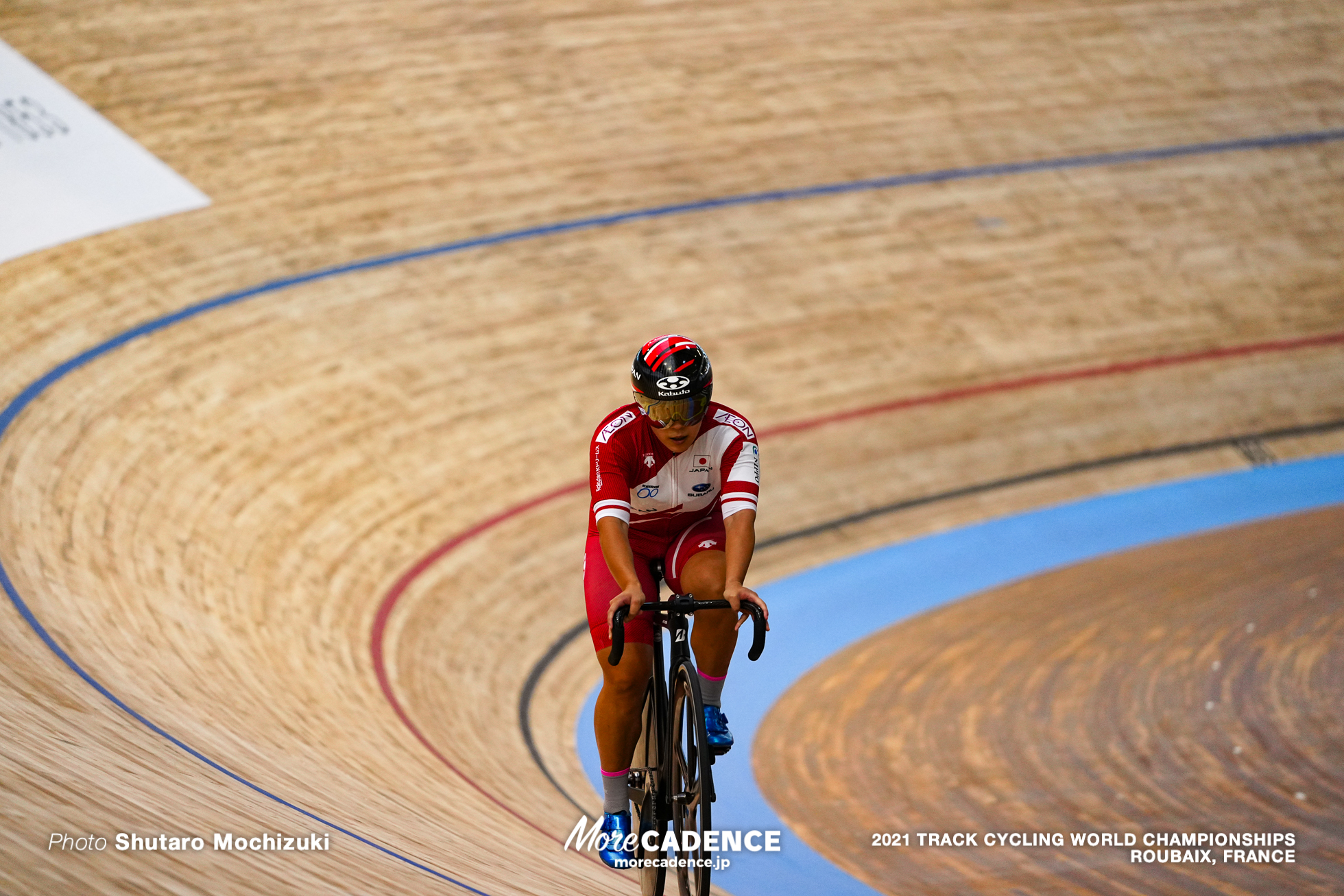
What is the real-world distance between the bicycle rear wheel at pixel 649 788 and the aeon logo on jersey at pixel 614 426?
521 mm

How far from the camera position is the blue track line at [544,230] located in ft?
10.8

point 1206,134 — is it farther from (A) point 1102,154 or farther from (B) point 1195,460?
(B) point 1195,460

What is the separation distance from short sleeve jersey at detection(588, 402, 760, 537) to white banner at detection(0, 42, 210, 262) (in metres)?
3.82

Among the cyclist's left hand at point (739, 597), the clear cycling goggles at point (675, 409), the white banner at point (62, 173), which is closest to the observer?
the cyclist's left hand at point (739, 597)

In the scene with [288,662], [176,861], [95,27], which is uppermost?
[95,27]

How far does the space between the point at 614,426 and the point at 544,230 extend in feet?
12.6

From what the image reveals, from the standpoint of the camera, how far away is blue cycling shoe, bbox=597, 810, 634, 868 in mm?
2748

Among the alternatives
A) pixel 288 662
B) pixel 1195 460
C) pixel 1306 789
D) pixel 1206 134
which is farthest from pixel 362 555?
pixel 1206 134

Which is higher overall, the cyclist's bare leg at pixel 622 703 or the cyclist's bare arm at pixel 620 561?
the cyclist's bare arm at pixel 620 561

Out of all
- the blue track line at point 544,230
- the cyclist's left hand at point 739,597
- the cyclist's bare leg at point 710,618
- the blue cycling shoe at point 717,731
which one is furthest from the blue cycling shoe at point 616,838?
the blue track line at point 544,230

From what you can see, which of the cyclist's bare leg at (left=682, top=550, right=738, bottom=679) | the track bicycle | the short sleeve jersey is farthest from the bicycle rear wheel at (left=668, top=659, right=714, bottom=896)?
the short sleeve jersey

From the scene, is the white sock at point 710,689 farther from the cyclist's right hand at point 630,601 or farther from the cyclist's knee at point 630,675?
the cyclist's right hand at point 630,601

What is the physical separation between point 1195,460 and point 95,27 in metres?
6.02

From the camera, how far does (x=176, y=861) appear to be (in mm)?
2211
